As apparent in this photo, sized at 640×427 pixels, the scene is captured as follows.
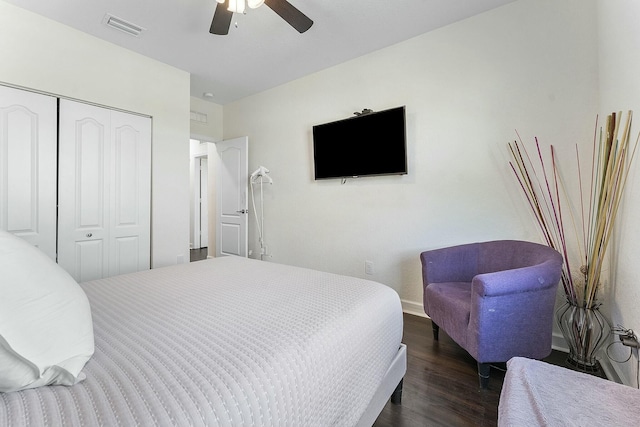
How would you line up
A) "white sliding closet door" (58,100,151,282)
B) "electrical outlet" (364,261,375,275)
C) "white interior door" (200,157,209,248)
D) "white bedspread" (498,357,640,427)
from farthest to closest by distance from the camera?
"white interior door" (200,157,209,248) < "electrical outlet" (364,261,375,275) < "white sliding closet door" (58,100,151,282) < "white bedspread" (498,357,640,427)

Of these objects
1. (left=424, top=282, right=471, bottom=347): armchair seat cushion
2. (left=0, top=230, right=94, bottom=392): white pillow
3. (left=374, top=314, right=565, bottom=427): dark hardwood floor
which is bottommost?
(left=374, top=314, right=565, bottom=427): dark hardwood floor

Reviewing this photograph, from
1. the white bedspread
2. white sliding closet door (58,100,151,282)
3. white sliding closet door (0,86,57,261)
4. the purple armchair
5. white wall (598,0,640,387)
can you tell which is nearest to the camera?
the white bedspread

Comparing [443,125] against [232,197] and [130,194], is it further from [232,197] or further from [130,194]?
[130,194]

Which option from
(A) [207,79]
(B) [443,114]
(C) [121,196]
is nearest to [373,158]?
(B) [443,114]

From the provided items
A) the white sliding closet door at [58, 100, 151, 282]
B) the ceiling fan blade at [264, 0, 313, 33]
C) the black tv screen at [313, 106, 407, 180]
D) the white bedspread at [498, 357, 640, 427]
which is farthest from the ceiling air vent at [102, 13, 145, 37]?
the white bedspread at [498, 357, 640, 427]

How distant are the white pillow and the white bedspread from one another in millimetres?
1140

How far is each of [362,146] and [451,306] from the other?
1823 mm

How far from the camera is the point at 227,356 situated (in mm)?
777

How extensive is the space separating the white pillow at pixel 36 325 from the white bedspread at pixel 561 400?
114 cm

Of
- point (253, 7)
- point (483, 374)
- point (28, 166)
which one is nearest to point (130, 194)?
point (28, 166)

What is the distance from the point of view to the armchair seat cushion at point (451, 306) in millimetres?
1647

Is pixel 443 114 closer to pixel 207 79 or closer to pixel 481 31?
pixel 481 31

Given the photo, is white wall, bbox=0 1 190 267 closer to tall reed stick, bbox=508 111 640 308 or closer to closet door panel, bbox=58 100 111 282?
closet door panel, bbox=58 100 111 282

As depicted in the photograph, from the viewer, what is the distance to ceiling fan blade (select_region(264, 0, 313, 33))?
181 centimetres
